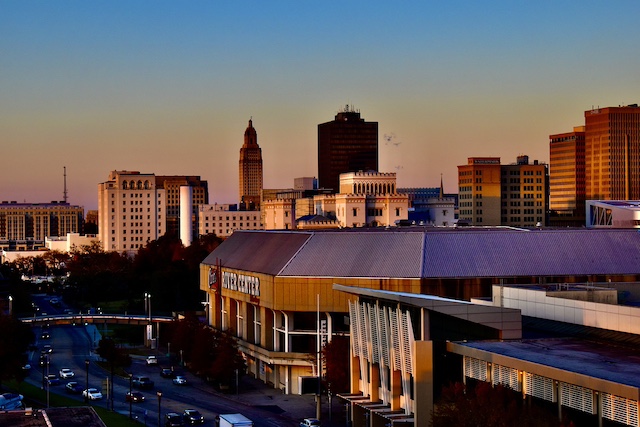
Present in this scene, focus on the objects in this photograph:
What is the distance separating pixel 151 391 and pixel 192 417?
2412cm

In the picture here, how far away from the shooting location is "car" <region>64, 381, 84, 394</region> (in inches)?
5207

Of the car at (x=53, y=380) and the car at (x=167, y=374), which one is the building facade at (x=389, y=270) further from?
the car at (x=53, y=380)

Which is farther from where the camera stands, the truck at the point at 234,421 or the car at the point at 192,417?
the car at the point at 192,417

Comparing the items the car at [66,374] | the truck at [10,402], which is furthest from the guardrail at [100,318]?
the truck at [10,402]

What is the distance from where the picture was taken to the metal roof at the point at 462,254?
129 metres

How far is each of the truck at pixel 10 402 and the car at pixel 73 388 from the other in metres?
13.2

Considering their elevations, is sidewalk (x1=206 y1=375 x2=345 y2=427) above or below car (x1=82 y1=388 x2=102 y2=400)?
below

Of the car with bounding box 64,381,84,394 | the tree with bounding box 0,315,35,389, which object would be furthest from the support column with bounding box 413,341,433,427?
the car with bounding box 64,381,84,394

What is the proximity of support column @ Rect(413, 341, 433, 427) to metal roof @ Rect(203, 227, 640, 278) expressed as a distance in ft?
118

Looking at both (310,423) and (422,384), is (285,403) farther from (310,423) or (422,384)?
(422,384)

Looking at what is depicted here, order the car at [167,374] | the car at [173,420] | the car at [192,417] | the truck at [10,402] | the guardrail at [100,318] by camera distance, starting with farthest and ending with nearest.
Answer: the guardrail at [100,318], the car at [167,374], the truck at [10,402], the car at [192,417], the car at [173,420]

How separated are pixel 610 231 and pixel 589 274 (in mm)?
10745

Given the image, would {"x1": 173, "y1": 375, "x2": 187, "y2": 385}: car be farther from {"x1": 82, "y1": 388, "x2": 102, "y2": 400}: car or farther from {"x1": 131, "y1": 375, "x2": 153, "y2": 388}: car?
{"x1": 82, "y1": 388, "x2": 102, "y2": 400}: car

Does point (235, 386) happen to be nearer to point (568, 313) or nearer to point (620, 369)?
point (568, 313)
